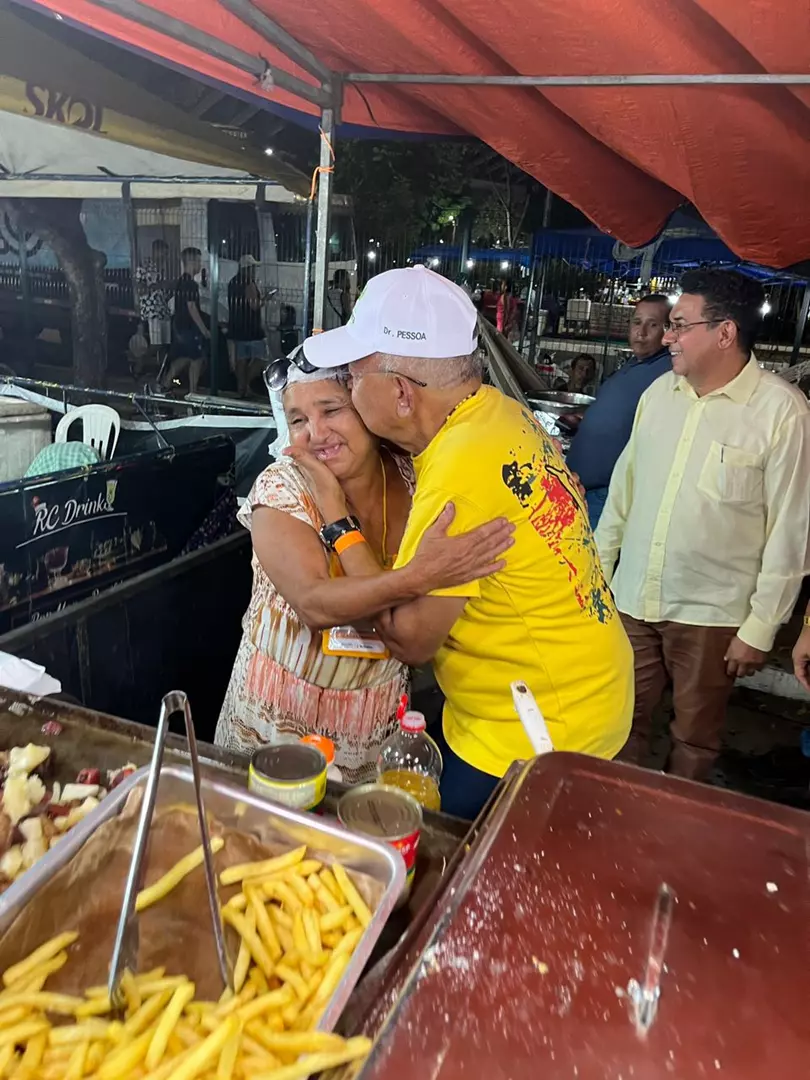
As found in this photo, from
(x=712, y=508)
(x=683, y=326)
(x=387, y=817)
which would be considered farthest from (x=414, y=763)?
(x=683, y=326)

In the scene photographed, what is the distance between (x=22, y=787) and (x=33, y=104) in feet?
11.1

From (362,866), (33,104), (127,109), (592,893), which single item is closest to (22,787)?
(362,866)

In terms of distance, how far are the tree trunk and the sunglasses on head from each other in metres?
8.50

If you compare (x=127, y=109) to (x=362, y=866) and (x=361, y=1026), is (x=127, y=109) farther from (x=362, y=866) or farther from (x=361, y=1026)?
(x=361, y=1026)

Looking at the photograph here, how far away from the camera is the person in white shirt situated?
293 centimetres

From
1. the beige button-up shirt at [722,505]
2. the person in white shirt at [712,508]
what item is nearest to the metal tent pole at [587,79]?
the person in white shirt at [712,508]

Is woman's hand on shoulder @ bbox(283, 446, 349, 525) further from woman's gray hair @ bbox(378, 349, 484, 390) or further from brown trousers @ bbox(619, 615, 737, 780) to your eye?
brown trousers @ bbox(619, 615, 737, 780)

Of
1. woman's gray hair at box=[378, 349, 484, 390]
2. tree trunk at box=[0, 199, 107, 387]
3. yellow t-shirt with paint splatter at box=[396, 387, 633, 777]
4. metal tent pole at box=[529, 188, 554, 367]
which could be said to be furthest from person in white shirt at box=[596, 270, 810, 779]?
tree trunk at box=[0, 199, 107, 387]

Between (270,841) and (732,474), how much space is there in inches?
99.3

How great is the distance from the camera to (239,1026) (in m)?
0.83

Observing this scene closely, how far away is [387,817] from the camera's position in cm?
125

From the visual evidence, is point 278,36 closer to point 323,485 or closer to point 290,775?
point 323,485

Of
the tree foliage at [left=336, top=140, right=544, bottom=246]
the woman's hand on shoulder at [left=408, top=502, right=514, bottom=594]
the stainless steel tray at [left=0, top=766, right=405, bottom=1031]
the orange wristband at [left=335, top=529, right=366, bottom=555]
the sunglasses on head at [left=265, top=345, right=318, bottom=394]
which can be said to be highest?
the tree foliage at [left=336, top=140, right=544, bottom=246]

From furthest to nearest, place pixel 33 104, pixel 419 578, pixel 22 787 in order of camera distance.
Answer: pixel 33 104
pixel 419 578
pixel 22 787
